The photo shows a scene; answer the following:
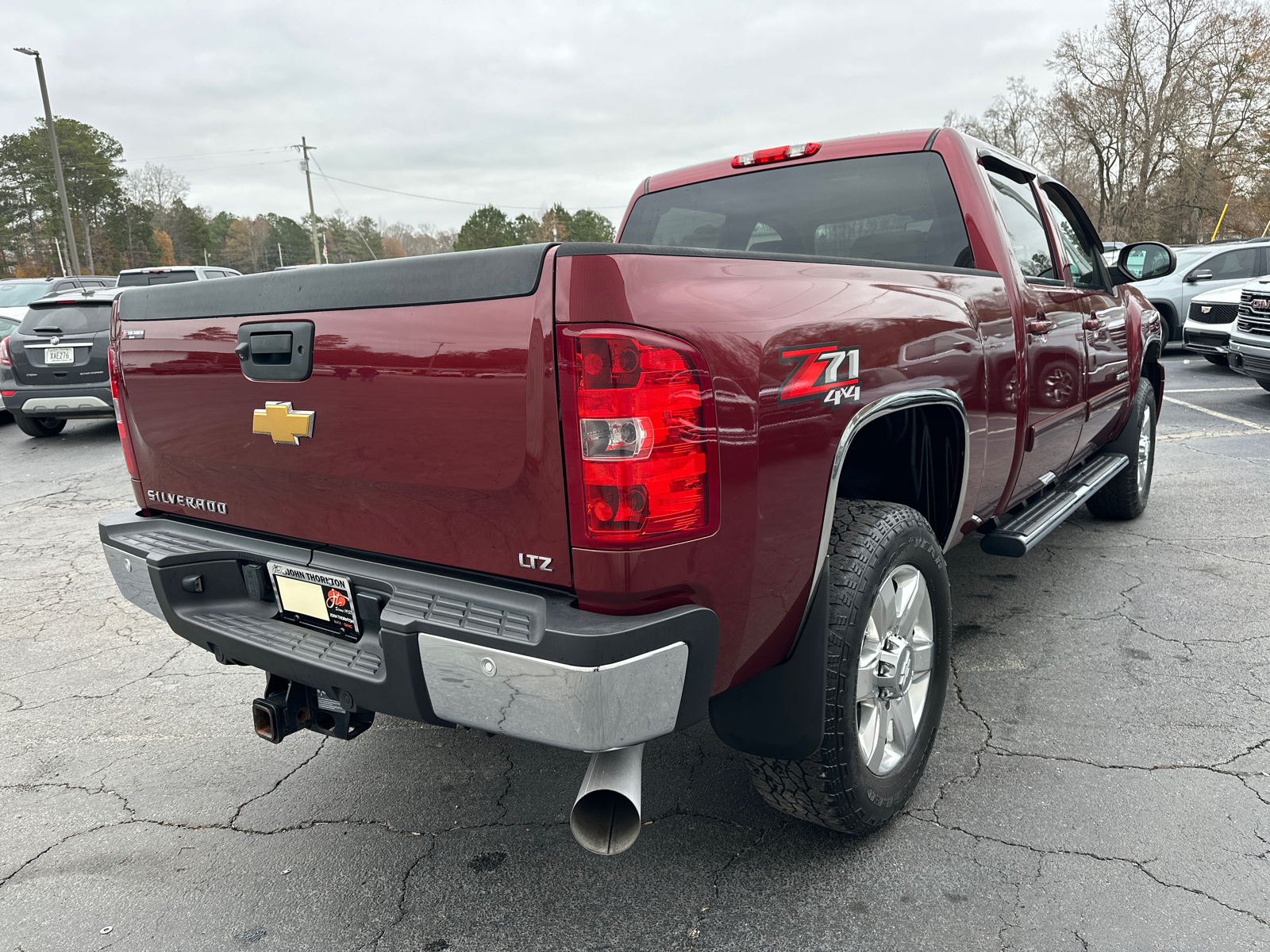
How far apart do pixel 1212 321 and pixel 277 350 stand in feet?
42.1

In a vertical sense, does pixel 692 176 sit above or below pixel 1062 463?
above

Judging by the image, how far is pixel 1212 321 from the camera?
453 inches

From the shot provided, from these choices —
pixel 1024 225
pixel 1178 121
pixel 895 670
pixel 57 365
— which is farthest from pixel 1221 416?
pixel 1178 121

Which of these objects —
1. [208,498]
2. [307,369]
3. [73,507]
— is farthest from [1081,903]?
[73,507]

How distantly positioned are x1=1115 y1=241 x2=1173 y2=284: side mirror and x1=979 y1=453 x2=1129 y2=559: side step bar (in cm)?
97

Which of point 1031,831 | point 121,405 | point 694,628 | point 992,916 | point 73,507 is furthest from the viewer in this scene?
point 73,507

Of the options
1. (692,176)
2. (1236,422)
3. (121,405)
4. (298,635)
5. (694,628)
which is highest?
(692,176)

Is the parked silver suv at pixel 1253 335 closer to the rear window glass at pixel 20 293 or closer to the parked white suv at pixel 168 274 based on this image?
the parked white suv at pixel 168 274

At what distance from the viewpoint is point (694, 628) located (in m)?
1.70

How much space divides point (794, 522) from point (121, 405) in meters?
2.02

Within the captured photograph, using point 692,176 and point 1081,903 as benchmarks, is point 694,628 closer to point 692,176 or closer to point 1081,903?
point 1081,903

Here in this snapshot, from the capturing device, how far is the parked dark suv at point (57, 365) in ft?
29.4

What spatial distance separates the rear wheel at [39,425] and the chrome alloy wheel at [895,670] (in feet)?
33.1

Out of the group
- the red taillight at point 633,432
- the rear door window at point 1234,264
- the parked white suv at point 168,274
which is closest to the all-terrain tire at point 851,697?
the red taillight at point 633,432
